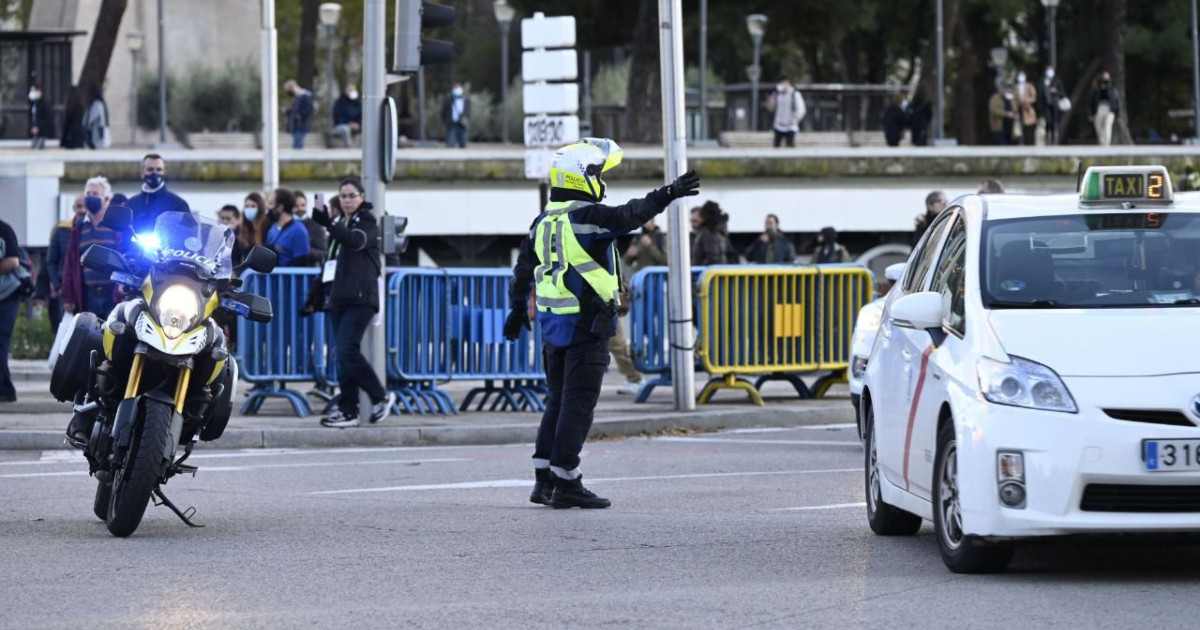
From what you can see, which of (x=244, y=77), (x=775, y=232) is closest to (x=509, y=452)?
(x=775, y=232)

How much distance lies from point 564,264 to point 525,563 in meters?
2.43

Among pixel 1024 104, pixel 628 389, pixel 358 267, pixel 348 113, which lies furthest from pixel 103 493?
pixel 1024 104

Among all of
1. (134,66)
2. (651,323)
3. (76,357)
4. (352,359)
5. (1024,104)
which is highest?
(134,66)

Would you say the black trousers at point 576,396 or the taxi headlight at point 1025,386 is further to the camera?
the black trousers at point 576,396

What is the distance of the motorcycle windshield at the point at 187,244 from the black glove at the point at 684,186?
2010mm

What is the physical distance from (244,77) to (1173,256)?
45.6 meters

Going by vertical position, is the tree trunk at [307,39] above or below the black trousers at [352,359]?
above

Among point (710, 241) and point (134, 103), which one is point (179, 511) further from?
point (134, 103)

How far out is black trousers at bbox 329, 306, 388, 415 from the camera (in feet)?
51.5

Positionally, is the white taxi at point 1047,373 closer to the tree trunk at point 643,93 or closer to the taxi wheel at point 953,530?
the taxi wheel at point 953,530

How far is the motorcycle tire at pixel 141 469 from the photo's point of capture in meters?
9.41

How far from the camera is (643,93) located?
4547 cm

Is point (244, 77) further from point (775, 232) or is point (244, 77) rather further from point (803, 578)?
point (803, 578)

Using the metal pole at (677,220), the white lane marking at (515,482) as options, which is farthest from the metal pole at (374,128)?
the white lane marking at (515,482)
